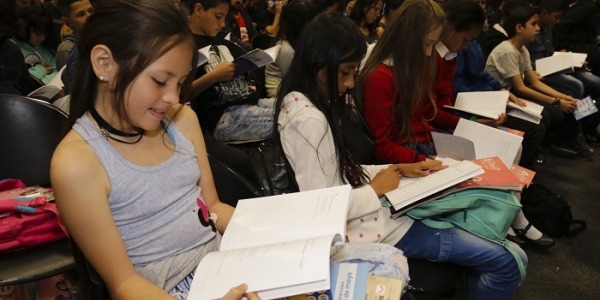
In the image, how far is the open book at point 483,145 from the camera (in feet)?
5.74

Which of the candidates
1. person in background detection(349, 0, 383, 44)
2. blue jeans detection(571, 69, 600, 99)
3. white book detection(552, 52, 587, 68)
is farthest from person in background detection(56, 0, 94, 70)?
blue jeans detection(571, 69, 600, 99)

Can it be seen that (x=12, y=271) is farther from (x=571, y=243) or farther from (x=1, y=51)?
(x=571, y=243)

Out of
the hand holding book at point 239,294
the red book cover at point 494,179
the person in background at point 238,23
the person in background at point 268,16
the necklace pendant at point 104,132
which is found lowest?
the person in background at point 268,16

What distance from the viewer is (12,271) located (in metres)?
1.10

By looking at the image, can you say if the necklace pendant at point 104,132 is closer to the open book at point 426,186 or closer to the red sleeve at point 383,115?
the open book at point 426,186

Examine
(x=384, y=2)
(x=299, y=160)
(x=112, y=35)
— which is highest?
(x=112, y=35)

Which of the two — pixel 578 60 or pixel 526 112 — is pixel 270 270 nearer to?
pixel 526 112

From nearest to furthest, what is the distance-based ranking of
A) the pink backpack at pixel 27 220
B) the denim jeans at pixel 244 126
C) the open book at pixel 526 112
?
1. the pink backpack at pixel 27 220
2. the denim jeans at pixel 244 126
3. the open book at pixel 526 112

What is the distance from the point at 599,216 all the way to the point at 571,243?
1.33 feet

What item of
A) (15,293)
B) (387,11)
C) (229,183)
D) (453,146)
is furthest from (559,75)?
(15,293)

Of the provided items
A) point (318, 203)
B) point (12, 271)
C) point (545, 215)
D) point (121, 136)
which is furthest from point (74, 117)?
point (545, 215)

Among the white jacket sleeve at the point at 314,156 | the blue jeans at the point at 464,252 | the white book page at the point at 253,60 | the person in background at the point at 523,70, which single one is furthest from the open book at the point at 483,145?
the person in background at the point at 523,70

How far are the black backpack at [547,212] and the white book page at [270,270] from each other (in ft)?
5.76

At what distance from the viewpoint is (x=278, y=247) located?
90cm
